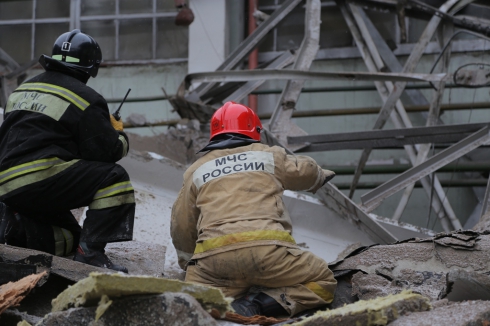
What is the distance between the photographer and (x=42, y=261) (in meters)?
3.43

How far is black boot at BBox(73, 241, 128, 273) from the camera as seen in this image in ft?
12.8

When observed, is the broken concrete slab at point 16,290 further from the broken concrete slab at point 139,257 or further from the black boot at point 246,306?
the broken concrete slab at point 139,257

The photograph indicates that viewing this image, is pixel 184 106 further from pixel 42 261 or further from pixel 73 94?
pixel 42 261

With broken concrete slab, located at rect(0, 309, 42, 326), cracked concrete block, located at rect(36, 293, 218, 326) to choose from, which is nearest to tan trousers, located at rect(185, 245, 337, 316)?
broken concrete slab, located at rect(0, 309, 42, 326)

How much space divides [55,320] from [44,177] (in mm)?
1523

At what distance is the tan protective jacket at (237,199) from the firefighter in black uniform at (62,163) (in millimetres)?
402

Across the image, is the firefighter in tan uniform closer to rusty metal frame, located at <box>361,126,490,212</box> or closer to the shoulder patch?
the shoulder patch

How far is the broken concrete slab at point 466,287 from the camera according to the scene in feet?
9.39

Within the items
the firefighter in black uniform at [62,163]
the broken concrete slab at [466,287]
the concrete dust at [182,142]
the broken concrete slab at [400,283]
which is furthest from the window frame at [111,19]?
the broken concrete slab at [466,287]

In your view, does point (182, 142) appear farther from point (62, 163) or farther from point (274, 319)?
point (274, 319)

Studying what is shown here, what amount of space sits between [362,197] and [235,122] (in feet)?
7.88

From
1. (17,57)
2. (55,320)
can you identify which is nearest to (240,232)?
(55,320)

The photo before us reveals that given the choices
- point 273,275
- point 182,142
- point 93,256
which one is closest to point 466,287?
point 273,275

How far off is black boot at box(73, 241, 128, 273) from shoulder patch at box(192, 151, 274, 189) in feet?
2.26
